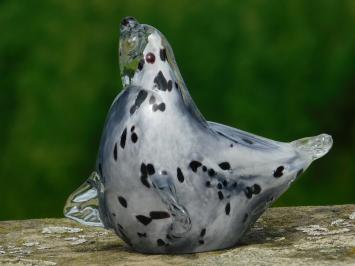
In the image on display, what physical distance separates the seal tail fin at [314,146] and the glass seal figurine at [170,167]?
0.01 meters

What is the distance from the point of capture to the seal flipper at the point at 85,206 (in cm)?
216

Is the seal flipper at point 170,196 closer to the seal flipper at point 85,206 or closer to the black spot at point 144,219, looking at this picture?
the black spot at point 144,219

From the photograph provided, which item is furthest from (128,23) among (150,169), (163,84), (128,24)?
(150,169)

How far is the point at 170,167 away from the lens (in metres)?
2.04

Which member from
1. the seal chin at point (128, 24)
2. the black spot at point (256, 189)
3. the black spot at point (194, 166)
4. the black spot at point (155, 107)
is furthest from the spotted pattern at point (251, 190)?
the seal chin at point (128, 24)

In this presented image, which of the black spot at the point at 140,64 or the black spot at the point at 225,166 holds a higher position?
the black spot at the point at 140,64

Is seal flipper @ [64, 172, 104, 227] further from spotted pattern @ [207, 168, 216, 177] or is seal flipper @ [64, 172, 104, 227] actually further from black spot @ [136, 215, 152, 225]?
spotted pattern @ [207, 168, 216, 177]

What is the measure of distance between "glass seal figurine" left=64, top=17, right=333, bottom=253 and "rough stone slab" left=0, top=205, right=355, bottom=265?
0.05 meters

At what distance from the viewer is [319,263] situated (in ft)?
6.42

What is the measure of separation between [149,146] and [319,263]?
351 millimetres

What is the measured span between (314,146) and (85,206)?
433mm

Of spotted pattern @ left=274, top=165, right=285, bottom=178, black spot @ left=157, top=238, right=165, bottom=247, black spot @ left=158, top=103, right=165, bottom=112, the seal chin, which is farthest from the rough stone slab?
the seal chin

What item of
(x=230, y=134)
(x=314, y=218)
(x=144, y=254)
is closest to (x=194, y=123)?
(x=230, y=134)

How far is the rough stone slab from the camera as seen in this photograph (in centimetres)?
203
